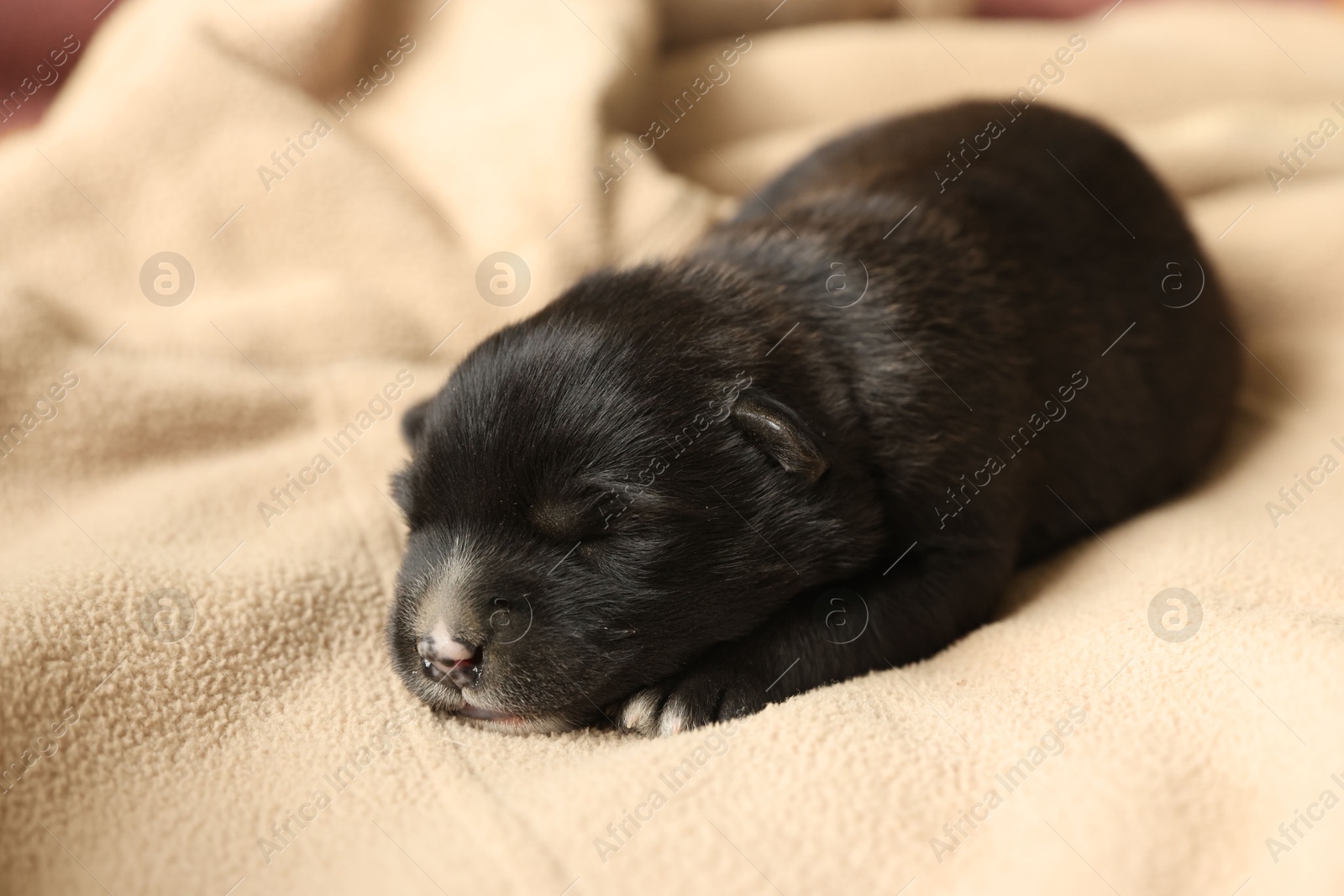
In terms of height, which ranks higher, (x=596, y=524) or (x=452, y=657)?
(x=596, y=524)

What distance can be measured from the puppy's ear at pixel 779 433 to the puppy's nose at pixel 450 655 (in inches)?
30.5

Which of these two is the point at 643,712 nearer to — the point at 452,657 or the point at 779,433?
the point at 452,657

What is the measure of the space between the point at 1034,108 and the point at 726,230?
1245 mm

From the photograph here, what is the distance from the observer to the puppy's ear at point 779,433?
2.35 metres

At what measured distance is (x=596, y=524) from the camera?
2.32 metres

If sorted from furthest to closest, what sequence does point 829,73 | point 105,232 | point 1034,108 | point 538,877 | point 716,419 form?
point 829,73, point 105,232, point 1034,108, point 716,419, point 538,877

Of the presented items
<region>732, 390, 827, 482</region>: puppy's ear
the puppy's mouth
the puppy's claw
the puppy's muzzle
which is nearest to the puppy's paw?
the puppy's claw

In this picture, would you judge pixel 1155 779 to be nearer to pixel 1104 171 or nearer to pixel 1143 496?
pixel 1143 496

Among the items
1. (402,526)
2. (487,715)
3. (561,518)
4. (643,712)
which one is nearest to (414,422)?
(402,526)

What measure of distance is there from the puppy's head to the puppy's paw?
43 millimetres

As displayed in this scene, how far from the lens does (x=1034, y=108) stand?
3.74m

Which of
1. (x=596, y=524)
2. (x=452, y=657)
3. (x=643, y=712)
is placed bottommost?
(x=643, y=712)

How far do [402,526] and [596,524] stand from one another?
100 cm

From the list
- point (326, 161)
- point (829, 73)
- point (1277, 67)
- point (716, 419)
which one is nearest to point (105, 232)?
point (326, 161)
